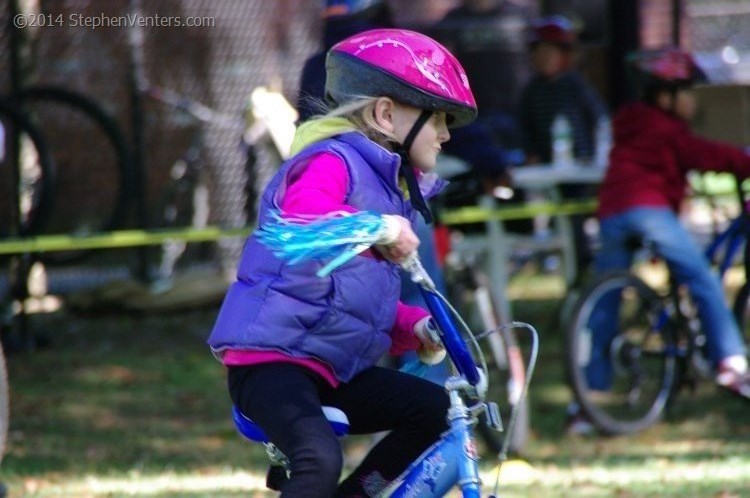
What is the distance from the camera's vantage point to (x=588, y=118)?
Answer: 959 centimetres

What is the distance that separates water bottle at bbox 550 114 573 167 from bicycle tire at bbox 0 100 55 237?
3.38 m

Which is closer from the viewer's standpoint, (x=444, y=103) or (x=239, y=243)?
(x=444, y=103)

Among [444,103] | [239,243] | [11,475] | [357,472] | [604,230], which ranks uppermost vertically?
[444,103]

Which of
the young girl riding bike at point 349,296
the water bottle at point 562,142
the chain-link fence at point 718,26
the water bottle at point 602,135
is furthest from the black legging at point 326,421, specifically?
the chain-link fence at point 718,26

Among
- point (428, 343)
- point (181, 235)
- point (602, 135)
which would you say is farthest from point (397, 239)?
point (602, 135)

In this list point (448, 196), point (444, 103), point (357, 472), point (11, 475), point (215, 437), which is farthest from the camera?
point (215, 437)

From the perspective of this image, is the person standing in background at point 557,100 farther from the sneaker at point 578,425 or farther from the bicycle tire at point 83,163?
the bicycle tire at point 83,163

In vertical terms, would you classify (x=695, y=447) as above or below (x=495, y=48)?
below

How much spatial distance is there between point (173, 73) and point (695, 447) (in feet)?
18.7

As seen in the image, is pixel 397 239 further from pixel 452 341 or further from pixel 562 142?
pixel 562 142

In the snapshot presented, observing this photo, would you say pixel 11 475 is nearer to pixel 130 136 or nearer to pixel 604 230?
pixel 604 230

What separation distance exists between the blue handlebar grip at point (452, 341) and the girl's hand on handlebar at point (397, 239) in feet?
0.57

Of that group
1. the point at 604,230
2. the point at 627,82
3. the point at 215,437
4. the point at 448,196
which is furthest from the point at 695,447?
the point at 627,82

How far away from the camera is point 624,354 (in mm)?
7293
